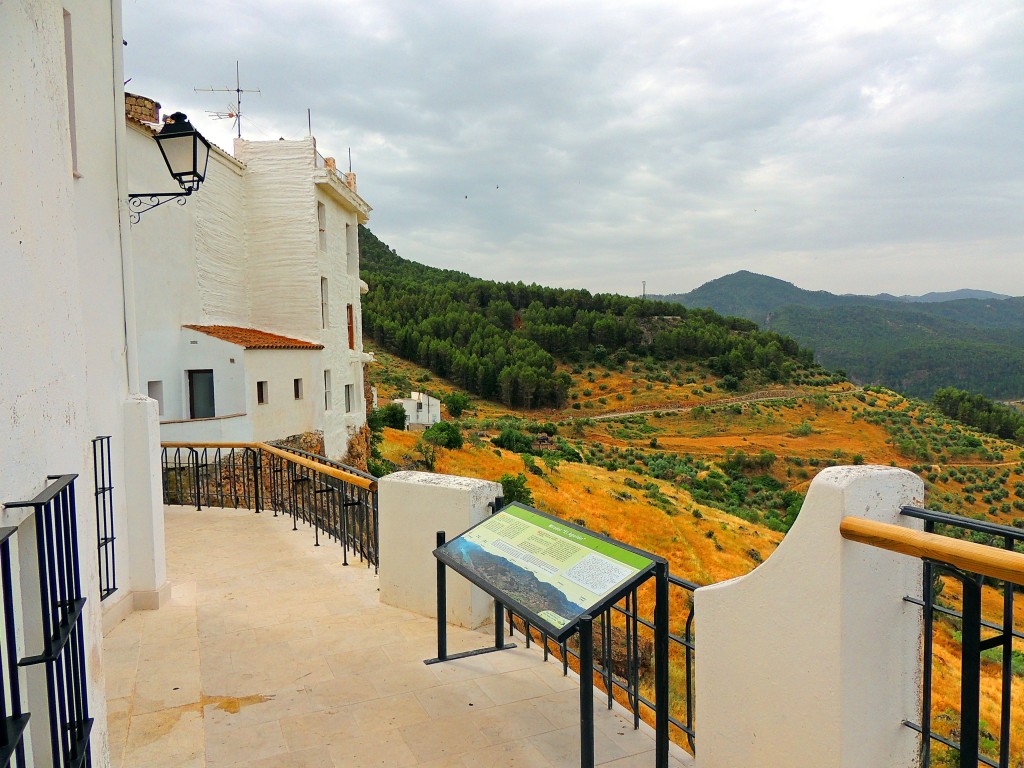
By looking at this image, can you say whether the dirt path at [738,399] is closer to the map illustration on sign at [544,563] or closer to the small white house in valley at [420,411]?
the small white house in valley at [420,411]

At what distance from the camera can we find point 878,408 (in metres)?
63.1

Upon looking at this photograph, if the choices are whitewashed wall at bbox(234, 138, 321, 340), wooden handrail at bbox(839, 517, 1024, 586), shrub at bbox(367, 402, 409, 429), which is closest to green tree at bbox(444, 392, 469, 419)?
shrub at bbox(367, 402, 409, 429)

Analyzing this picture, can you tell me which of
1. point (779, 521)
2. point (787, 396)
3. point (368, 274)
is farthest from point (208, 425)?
point (787, 396)

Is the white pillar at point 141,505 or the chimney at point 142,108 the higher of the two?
the chimney at point 142,108

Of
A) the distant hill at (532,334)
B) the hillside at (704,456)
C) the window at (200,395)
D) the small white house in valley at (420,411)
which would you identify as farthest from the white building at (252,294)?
the distant hill at (532,334)

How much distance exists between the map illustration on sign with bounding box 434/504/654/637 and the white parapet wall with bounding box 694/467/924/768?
23.9 inches

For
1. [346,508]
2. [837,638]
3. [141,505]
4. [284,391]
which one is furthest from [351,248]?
[837,638]

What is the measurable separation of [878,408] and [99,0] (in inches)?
2703

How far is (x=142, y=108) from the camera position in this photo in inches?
599

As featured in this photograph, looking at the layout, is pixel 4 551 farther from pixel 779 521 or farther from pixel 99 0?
pixel 779 521

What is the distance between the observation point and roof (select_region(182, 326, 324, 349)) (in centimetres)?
1658

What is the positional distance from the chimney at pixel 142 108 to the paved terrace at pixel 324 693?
12.8m

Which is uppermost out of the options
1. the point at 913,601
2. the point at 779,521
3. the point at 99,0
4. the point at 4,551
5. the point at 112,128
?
the point at 99,0

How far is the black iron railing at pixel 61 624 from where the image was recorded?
81.0 inches
